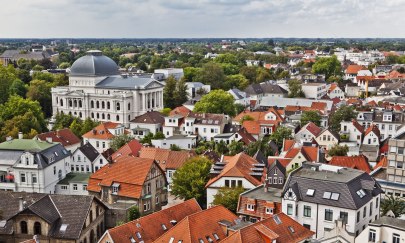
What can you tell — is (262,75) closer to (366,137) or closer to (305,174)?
(366,137)

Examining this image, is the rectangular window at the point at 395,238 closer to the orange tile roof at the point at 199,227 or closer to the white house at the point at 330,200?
the white house at the point at 330,200

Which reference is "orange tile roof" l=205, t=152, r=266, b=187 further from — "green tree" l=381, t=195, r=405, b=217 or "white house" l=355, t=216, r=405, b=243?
"white house" l=355, t=216, r=405, b=243

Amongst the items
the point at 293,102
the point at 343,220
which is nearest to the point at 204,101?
the point at 293,102

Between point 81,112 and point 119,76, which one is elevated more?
point 119,76

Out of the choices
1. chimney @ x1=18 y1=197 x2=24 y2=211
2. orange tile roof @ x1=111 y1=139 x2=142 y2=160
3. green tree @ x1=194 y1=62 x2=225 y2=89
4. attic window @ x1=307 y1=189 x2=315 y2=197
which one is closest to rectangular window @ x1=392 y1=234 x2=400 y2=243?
attic window @ x1=307 y1=189 x2=315 y2=197

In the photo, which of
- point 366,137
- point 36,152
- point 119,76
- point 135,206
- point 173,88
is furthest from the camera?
point 173,88

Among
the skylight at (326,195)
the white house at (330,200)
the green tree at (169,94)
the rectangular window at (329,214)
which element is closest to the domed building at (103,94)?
the green tree at (169,94)

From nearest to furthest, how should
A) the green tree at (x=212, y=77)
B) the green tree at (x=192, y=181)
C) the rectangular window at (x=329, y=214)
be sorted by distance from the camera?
the rectangular window at (x=329, y=214) → the green tree at (x=192, y=181) → the green tree at (x=212, y=77)
